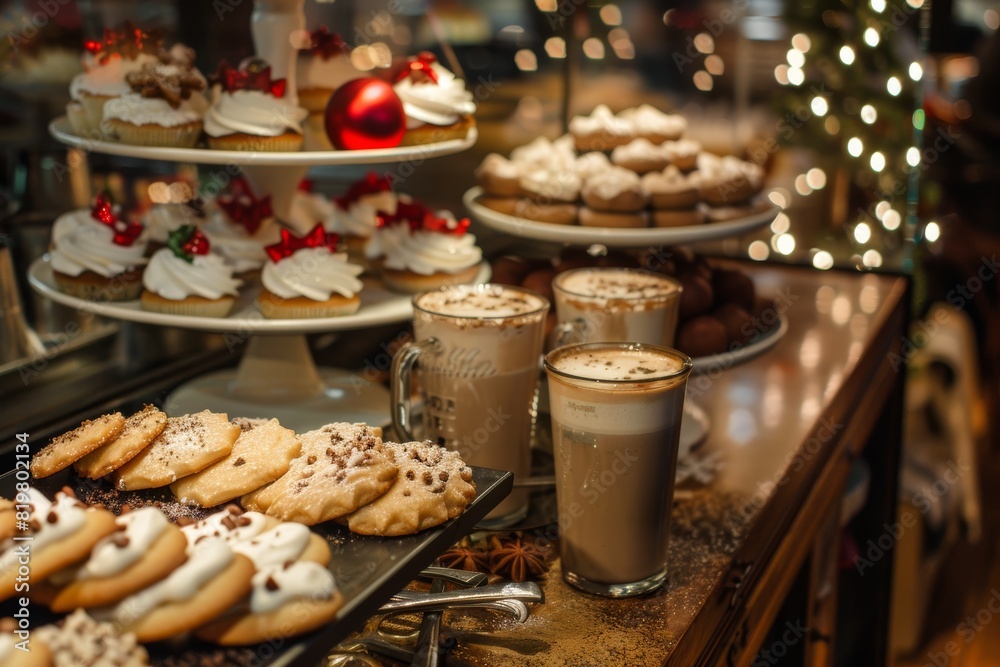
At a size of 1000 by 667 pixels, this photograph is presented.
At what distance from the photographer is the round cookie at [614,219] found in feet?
6.32

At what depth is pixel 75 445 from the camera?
1081mm

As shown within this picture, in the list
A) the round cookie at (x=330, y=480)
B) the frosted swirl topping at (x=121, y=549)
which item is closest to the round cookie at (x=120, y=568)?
the frosted swirl topping at (x=121, y=549)

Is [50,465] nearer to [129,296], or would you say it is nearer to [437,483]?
[437,483]

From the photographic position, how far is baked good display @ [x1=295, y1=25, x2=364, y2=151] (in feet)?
5.51

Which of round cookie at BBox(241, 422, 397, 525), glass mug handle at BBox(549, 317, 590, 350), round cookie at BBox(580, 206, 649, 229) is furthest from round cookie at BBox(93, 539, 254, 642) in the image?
round cookie at BBox(580, 206, 649, 229)

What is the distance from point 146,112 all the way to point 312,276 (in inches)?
13.6

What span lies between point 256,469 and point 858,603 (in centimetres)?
186

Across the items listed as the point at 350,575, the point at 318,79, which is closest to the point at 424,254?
the point at 318,79

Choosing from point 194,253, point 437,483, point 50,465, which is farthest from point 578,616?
point 194,253

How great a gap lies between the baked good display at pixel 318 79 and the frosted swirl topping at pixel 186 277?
0.27 m

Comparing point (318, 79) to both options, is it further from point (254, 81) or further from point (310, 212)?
point (310, 212)

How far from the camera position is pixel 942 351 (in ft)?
10.8

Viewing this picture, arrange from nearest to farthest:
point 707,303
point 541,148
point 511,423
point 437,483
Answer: point 437,483
point 511,423
point 707,303
point 541,148

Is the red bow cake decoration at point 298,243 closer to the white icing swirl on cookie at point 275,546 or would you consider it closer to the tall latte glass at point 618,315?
the tall latte glass at point 618,315
